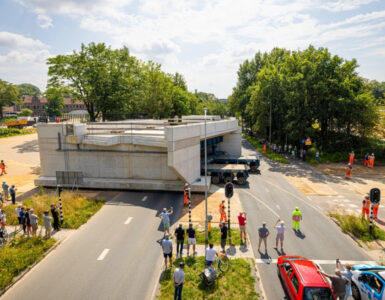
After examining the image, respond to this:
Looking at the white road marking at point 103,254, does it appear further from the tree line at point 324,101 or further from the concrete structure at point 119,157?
the tree line at point 324,101

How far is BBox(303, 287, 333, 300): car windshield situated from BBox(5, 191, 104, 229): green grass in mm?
11960

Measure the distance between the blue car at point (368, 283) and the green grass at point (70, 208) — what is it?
13.4 meters

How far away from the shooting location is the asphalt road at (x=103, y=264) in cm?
946

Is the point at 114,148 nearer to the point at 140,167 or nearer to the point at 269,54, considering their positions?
the point at 140,167

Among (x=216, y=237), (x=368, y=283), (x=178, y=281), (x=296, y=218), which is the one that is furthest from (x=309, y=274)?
(x=296, y=218)

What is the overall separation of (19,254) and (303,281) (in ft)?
37.9

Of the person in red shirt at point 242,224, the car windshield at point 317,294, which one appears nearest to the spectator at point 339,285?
the car windshield at point 317,294

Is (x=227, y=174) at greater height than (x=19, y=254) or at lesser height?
greater

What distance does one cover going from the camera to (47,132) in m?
22.5

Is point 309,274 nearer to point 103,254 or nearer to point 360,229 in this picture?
point 360,229

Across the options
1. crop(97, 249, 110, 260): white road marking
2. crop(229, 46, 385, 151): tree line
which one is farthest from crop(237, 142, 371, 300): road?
crop(229, 46, 385, 151): tree line

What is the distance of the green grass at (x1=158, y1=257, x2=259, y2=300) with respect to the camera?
29.7 feet

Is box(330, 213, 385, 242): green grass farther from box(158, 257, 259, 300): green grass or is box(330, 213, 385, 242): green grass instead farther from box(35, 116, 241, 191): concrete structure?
box(35, 116, 241, 191): concrete structure

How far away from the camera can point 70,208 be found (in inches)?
651
